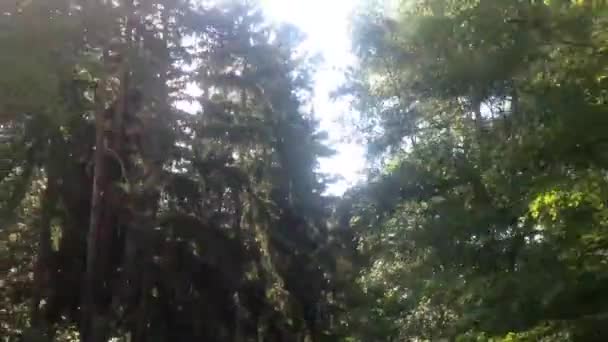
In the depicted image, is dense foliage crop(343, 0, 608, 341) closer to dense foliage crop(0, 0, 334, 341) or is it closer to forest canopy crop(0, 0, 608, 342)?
forest canopy crop(0, 0, 608, 342)

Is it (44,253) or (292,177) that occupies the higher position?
(292,177)

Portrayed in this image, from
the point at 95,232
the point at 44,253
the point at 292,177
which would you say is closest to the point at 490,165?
the point at 95,232

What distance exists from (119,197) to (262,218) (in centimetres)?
379

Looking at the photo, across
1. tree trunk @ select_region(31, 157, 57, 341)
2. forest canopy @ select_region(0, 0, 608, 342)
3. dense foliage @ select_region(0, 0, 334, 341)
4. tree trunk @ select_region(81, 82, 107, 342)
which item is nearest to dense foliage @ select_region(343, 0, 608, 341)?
forest canopy @ select_region(0, 0, 608, 342)

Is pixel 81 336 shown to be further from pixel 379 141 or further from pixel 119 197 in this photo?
pixel 379 141

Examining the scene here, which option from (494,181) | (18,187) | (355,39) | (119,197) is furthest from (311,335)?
(494,181)

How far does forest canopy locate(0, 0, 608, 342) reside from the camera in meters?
7.25

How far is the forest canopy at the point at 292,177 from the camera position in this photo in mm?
A: 7246

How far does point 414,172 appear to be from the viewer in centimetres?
977

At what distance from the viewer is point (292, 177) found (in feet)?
83.1

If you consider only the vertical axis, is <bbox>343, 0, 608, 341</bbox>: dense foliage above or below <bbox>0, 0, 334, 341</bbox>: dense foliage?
below

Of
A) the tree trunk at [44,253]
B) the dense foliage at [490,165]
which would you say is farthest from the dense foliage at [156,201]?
the dense foliage at [490,165]

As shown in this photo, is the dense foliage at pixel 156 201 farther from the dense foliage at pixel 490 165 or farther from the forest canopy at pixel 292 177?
the dense foliage at pixel 490 165

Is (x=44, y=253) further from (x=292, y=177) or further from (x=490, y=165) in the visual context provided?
(x=490, y=165)
